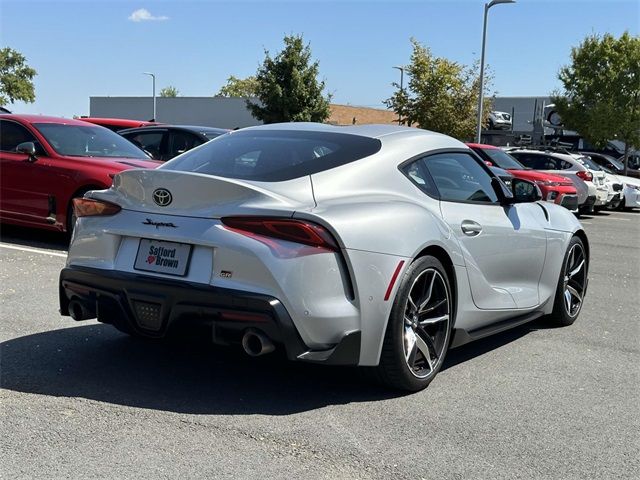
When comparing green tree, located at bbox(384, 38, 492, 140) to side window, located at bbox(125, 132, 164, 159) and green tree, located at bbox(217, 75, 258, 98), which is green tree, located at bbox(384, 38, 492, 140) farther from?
green tree, located at bbox(217, 75, 258, 98)

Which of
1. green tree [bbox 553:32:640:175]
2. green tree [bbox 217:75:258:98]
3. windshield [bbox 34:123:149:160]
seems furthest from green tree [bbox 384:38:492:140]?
green tree [bbox 217:75:258:98]

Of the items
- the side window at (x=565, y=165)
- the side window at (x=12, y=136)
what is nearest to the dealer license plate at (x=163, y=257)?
the side window at (x=12, y=136)

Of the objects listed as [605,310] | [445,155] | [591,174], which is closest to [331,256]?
[445,155]

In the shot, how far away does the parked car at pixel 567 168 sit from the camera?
18781 millimetres

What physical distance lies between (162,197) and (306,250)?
886mm

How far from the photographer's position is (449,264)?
15.4ft

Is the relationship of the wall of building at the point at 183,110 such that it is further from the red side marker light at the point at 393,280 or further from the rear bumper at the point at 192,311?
the red side marker light at the point at 393,280

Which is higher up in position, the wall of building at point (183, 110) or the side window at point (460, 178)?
the wall of building at point (183, 110)

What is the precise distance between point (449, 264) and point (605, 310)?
3.22 metres

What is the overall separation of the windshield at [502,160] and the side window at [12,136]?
10.7m

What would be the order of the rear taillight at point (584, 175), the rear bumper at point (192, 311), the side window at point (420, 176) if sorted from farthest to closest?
the rear taillight at point (584, 175), the side window at point (420, 176), the rear bumper at point (192, 311)

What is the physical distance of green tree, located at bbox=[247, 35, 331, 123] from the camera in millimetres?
42969

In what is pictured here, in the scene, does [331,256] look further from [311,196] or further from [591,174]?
[591,174]

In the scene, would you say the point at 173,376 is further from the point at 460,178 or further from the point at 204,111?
the point at 204,111
